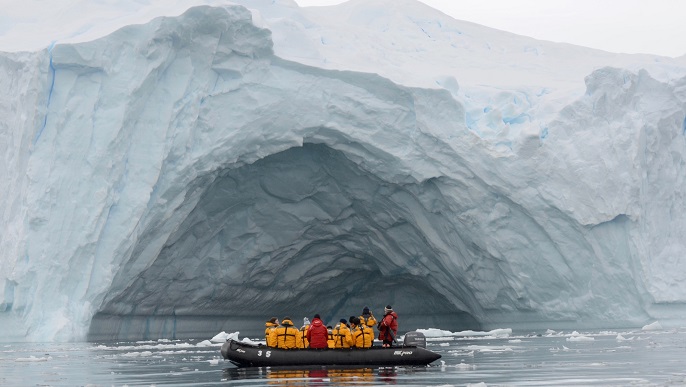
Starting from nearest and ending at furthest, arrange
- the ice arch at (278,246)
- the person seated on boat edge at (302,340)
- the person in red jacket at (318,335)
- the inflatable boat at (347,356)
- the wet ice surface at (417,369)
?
the wet ice surface at (417,369)
the inflatable boat at (347,356)
the person in red jacket at (318,335)
the person seated on boat edge at (302,340)
the ice arch at (278,246)

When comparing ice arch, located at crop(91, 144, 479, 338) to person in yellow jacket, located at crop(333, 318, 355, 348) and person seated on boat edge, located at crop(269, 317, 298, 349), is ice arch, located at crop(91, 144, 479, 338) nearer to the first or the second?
person seated on boat edge, located at crop(269, 317, 298, 349)

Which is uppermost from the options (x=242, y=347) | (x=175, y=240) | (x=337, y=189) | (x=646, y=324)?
(x=337, y=189)

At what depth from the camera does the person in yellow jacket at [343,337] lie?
1536 centimetres

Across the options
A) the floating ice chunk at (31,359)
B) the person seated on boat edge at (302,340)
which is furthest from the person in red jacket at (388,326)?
the floating ice chunk at (31,359)

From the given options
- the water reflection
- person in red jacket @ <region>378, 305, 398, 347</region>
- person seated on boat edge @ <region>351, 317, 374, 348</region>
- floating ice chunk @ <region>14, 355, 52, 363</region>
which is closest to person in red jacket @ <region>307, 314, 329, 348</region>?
person seated on boat edge @ <region>351, 317, 374, 348</region>

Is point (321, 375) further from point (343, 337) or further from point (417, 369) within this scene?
point (343, 337)

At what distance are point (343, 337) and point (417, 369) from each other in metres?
1.57

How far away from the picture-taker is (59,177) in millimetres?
24109

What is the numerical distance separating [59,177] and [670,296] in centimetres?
1700

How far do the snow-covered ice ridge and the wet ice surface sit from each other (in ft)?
16.9

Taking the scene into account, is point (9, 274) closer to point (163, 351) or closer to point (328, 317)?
point (163, 351)

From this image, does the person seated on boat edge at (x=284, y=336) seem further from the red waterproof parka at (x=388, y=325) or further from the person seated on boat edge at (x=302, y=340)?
the red waterproof parka at (x=388, y=325)


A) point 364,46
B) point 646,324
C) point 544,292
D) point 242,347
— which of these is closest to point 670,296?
point 646,324

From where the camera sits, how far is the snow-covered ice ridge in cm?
2430
